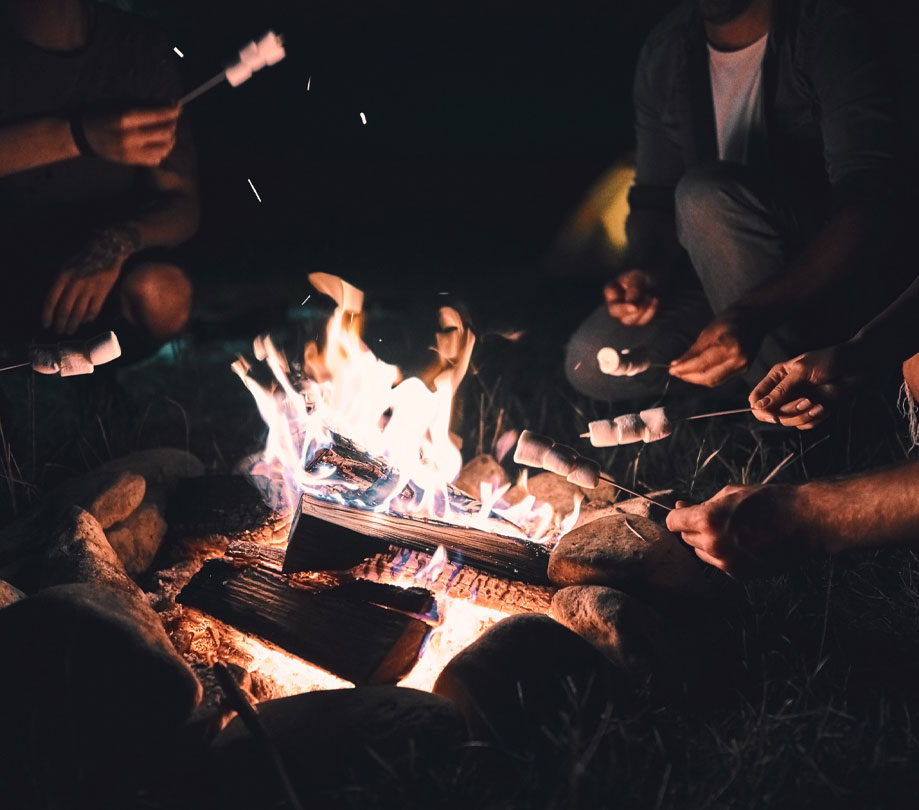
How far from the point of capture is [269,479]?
2785 millimetres

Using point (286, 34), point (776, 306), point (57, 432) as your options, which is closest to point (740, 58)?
point (776, 306)

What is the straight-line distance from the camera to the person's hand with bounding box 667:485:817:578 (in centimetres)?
188

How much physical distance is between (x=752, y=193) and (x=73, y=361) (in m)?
2.78

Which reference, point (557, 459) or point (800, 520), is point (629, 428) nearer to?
point (557, 459)

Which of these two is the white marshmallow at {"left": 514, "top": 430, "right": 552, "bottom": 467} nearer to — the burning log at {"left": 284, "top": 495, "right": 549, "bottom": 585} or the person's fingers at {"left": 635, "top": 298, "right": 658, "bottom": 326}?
the burning log at {"left": 284, "top": 495, "right": 549, "bottom": 585}

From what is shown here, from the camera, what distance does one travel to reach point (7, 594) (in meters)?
1.98

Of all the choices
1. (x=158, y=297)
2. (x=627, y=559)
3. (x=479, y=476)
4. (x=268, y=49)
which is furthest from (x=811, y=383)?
(x=158, y=297)

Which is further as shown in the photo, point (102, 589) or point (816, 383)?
point (816, 383)

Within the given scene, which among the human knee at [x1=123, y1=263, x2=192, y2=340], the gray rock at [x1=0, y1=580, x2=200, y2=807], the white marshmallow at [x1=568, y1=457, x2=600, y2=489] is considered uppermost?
the human knee at [x1=123, y1=263, x2=192, y2=340]

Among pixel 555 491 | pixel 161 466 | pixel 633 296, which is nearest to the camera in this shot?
pixel 161 466

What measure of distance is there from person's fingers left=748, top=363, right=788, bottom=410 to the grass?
420 millimetres

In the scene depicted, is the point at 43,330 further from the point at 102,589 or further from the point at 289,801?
the point at 289,801

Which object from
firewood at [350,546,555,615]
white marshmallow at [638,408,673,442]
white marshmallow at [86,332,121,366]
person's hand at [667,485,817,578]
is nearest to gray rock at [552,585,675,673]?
firewood at [350,546,555,615]

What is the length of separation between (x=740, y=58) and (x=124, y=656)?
131 inches
